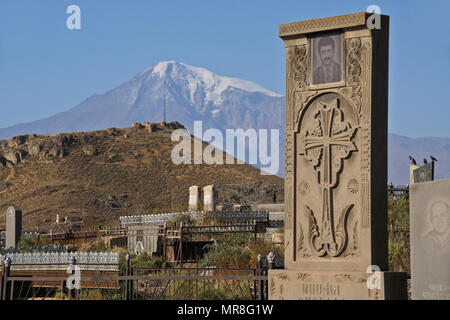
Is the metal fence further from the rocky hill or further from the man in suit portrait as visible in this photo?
the rocky hill

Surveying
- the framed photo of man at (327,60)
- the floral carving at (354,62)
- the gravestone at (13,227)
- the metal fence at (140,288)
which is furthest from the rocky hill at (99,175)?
the floral carving at (354,62)

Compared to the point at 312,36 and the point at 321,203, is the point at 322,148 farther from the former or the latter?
the point at 312,36

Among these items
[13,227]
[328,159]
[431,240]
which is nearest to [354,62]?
[328,159]

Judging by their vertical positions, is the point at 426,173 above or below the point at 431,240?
above

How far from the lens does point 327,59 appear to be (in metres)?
9.41

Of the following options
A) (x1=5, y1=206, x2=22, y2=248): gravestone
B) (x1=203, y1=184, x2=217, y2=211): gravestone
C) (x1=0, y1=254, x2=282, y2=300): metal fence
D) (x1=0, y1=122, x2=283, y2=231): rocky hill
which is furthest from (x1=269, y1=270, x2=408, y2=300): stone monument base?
(x1=0, y1=122, x2=283, y2=231): rocky hill

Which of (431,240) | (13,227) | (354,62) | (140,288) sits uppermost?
(354,62)

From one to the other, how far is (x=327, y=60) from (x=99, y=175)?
58.3m

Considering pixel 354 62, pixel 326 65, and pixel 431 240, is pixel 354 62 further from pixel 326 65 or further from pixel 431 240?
pixel 431 240

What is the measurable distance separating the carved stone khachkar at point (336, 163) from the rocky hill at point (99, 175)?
44826 millimetres

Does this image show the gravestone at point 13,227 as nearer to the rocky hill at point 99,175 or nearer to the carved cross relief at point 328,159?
the carved cross relief at point 328,159

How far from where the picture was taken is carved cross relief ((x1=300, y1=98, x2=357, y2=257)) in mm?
9156
